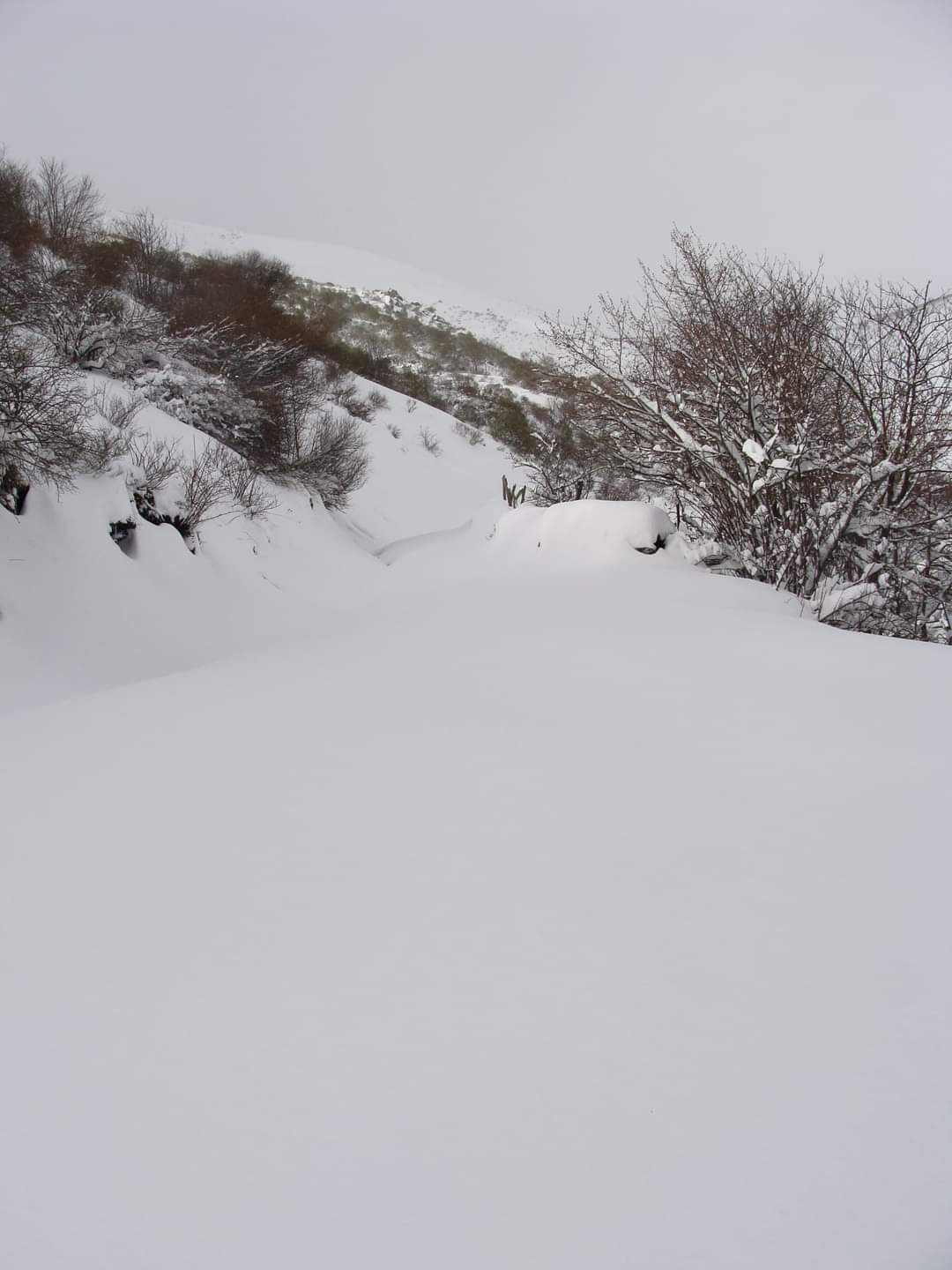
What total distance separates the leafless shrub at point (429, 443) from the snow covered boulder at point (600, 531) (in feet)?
49.5

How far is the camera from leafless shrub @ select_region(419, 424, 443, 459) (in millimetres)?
24750

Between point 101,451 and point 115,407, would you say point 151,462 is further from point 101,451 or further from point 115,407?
point 115,407

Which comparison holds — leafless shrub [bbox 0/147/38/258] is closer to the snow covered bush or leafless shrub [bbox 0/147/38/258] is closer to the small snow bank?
the small snow bank

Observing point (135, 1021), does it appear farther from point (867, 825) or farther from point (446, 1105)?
point (867, 825)

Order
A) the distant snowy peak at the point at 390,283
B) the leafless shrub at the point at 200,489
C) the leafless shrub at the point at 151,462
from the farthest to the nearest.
Result: the distant snowy peak at the point at 390,283, the leafless shrub at the point at 200,489, the leafless shrub at the point at 151,462

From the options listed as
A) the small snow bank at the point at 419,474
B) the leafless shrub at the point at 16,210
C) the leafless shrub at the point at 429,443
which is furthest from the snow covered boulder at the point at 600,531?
the leafless shrub at the point at 429,443

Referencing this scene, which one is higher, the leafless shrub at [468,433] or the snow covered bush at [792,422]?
the leafless shrub at [468,433]

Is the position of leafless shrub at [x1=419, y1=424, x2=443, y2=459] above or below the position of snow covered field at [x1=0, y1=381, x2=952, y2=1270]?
above

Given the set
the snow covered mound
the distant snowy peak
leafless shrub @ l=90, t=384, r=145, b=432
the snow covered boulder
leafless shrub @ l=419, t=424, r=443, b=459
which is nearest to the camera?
the snow covered mound

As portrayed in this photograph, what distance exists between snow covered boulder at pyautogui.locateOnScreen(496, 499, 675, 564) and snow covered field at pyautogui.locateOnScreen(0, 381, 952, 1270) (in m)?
5.62

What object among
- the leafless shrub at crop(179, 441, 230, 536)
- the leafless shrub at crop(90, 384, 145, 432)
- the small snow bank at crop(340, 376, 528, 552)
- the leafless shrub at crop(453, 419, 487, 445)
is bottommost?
the leafless shrub at crop(179, 441, 230, 536)

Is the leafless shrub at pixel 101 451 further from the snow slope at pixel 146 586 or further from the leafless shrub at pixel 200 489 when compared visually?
the leafless shrub at pixel 200 489

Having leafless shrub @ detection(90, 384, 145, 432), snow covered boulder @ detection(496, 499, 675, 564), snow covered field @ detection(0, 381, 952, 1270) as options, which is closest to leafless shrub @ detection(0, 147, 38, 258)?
leafless shrub @ detection(90, 384, 145, 432)

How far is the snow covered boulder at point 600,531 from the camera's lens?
26.7 ft
